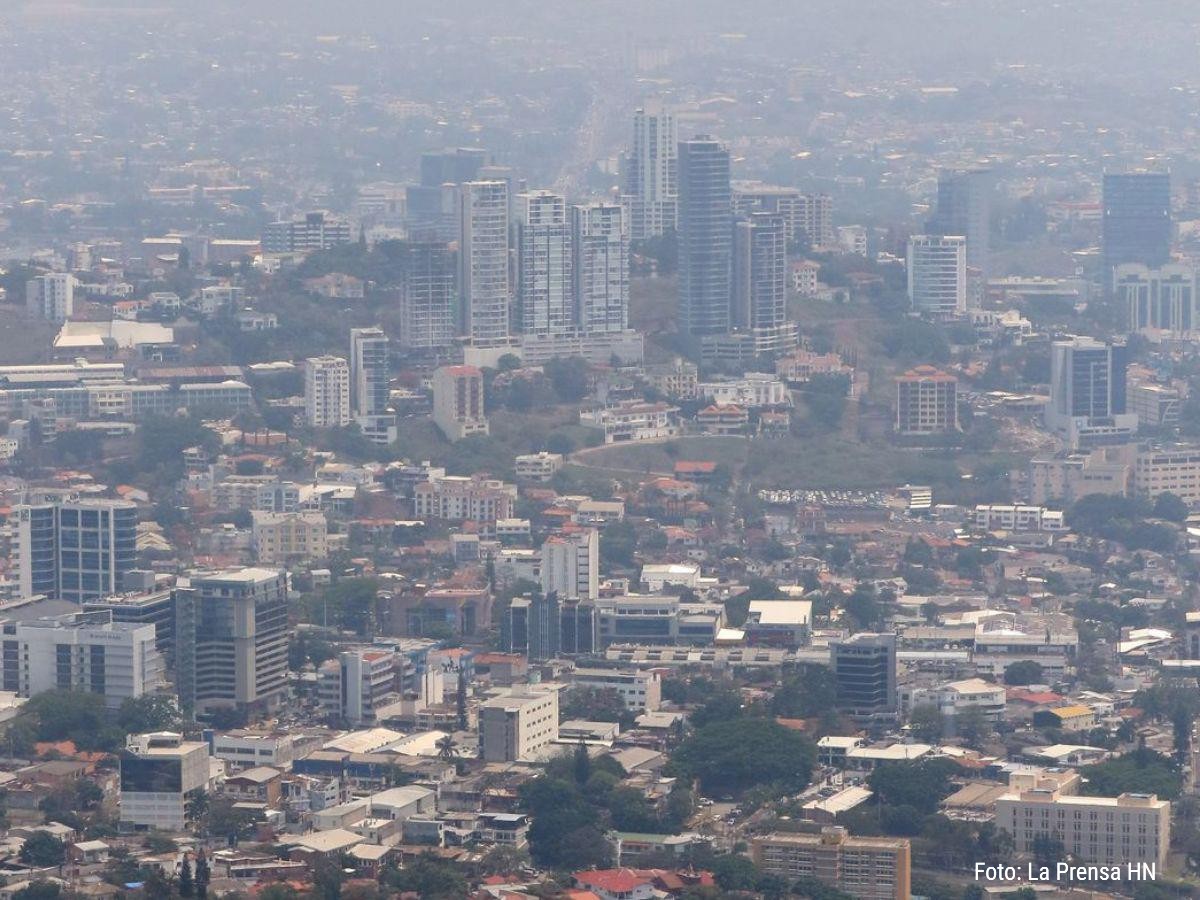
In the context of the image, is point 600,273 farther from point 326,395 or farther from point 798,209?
point 798,209

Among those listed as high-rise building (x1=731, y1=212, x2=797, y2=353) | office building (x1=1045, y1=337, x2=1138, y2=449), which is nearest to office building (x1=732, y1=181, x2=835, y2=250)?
high-rise building (x1=731, y1=212, x2=797, y2=353)

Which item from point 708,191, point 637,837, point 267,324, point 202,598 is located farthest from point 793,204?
point 637,837

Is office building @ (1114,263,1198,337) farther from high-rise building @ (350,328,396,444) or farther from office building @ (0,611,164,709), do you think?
office building @ (0,611,164,709)

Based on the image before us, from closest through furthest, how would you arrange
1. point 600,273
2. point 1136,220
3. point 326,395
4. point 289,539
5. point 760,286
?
point 289,539 → point 326,395 → point 600,273 → point 760,286 → point 1136,220

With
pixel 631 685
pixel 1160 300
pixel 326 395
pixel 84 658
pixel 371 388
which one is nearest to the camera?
pixel 84 658

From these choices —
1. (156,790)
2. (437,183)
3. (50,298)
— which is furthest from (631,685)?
(437,183)
